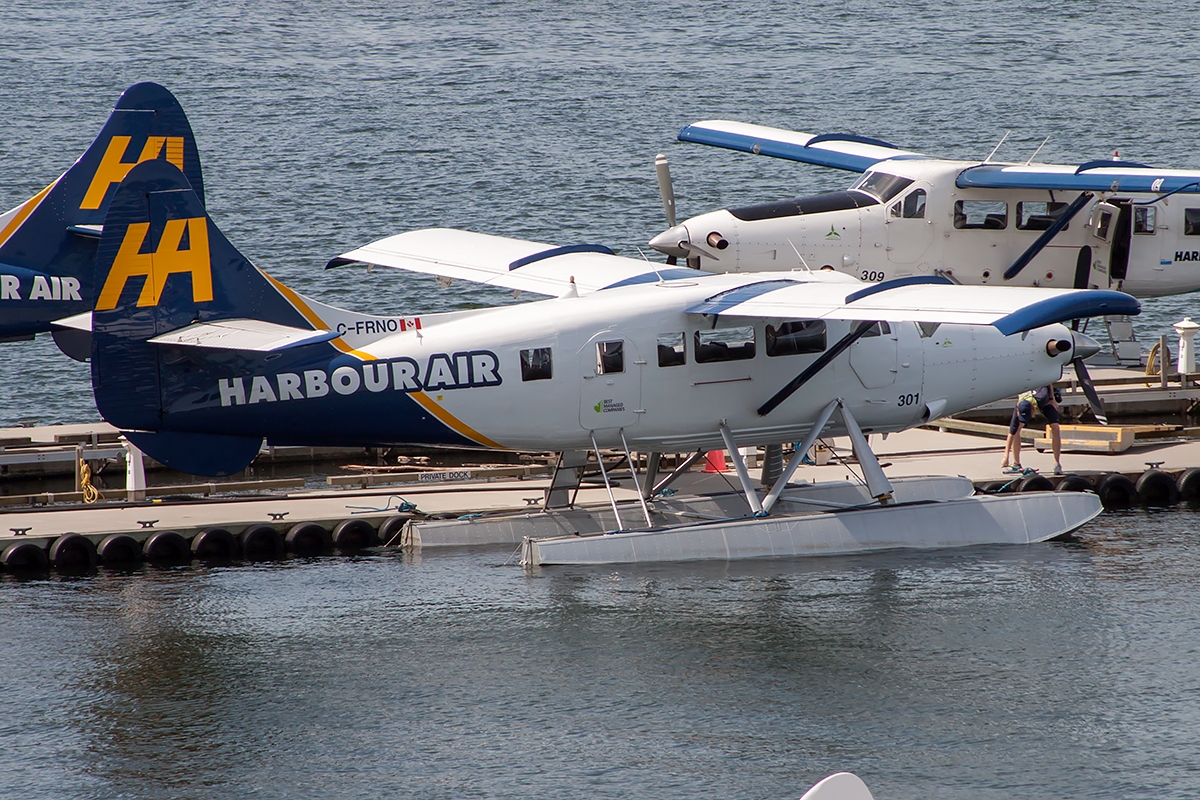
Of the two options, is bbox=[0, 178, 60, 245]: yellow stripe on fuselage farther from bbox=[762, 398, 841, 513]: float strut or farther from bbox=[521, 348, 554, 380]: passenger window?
bbox=[762, 398, 841, 513]: float strut

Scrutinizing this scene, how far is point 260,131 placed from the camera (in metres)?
63.5

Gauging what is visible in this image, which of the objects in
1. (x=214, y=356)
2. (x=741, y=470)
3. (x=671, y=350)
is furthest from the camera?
(x=741, y=470)

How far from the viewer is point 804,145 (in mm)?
32000

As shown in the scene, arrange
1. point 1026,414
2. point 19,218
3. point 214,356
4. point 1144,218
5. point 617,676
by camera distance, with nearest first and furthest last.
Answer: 1. point 617,676
2. point 214,356
3. point 1026,414
4. point 19,218
5. point 1144,218

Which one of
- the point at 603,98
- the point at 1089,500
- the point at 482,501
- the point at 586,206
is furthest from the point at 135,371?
the point at 603,98

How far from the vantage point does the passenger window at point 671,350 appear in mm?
18719

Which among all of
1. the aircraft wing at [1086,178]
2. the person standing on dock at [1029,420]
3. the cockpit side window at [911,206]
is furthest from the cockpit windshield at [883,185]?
the person standing on dock at [1029,420]

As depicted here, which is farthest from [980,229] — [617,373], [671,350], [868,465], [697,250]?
[617,373]

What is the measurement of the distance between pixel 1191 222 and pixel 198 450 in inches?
788

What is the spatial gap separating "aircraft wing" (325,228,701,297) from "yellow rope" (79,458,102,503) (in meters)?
4.95

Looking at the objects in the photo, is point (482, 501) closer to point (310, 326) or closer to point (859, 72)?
point (310, 326)

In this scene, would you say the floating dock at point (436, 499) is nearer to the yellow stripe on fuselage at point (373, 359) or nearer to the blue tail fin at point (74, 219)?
the yellow stripe on fuselage at point (373, 359)

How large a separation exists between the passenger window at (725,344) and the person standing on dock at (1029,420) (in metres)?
5.02

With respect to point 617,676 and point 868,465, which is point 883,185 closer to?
point 868,465
